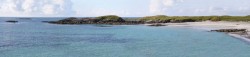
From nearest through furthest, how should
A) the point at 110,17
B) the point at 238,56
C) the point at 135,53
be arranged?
the point at 238,56, the point at 135,53, the point at 110,17

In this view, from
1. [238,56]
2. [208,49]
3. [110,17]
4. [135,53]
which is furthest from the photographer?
[110,17]

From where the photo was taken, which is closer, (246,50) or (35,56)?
(35,56)

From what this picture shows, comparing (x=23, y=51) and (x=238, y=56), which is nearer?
(x=238, y=56)

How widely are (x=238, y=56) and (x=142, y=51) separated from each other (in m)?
9.46

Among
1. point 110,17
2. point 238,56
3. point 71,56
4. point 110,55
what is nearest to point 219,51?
point 238,56

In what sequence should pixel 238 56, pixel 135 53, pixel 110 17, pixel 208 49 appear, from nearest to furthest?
1. pixel 238 56
2. pixel 135 53
3. pixel 208 49
4. pixel 110 17

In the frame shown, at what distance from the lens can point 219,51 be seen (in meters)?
41.0

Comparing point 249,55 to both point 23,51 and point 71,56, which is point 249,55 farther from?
point 23,51

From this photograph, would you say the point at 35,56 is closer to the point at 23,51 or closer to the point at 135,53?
the point at 23,51

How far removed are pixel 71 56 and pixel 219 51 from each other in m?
14.3

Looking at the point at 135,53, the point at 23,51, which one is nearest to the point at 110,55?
the point at 135,53

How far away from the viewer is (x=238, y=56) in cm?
3662

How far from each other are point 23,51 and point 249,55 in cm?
2145

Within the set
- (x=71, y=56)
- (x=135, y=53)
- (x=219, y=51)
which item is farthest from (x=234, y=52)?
(x=71, y=56)
